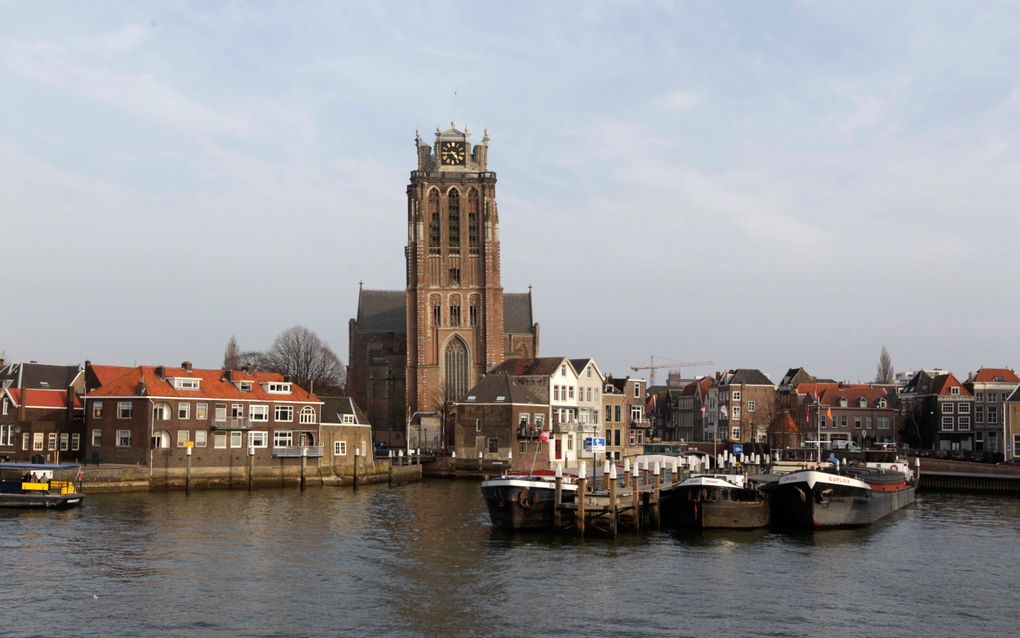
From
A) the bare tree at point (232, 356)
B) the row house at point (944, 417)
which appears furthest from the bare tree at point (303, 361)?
the row house at point (944, 417)

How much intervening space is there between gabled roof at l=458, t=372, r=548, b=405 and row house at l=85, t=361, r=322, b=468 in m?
19.1

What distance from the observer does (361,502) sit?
7244 centimetres

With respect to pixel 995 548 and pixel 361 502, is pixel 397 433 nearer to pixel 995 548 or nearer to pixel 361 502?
pixel 361 502

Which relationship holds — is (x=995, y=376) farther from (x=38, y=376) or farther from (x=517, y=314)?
(x=38, y=376)

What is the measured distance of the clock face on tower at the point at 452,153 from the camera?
146 meters

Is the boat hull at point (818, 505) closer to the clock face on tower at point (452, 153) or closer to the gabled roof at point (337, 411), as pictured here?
the gabled roof at point (337, 411)

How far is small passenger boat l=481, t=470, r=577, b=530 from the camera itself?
54281 mm

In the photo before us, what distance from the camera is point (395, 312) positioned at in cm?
15050

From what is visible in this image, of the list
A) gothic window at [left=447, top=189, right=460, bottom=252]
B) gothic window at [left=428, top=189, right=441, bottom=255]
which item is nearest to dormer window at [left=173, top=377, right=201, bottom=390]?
gothic window at [left=428, top=189, right=441, bottom=255]

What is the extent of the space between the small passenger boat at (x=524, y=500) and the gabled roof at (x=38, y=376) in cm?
4635

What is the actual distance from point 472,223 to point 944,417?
198ft

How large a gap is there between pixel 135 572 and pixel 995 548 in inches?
1542

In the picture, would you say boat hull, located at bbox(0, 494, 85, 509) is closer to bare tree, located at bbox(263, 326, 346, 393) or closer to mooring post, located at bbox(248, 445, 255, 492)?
mooring post, located at bbox(248, 445, 255, 492)

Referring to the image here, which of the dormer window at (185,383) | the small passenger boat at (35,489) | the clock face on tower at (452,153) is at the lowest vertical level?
the small passenger boat at (35,489)
